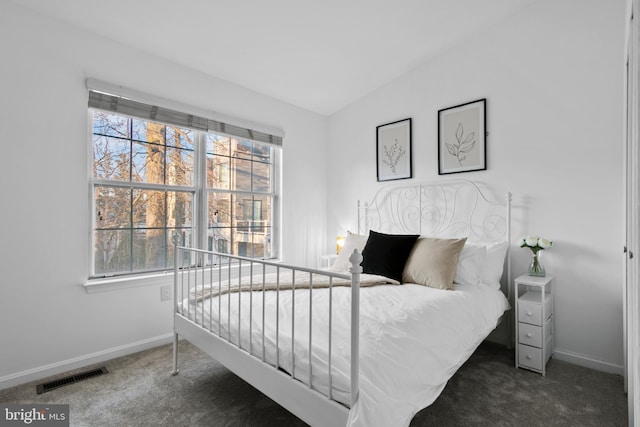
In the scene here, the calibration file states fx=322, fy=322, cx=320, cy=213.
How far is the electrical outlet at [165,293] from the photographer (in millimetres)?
2740

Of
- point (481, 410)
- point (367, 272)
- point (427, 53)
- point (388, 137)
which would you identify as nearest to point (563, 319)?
point (481, 410)

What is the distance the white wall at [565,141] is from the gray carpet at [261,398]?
472 millimetres

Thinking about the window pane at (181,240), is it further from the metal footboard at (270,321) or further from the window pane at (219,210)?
the metal footboard at (270,321)

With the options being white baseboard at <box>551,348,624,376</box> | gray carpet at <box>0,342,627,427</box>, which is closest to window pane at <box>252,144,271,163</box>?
gray carpet at <box>0,342,627,427</box>

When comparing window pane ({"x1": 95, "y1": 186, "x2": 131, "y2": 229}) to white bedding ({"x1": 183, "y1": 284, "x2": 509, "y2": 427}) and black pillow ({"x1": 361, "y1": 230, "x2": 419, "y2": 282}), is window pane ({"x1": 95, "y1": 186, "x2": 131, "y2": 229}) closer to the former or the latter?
white bedding ({"x1": 183, "y1": 284, "x2": 509, "y2": 427})

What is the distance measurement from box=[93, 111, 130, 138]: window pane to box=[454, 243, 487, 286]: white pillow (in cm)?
287

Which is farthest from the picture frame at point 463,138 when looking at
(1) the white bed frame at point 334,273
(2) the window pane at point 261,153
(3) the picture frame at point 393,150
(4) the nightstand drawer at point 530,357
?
(2) the window pane at point 261,153

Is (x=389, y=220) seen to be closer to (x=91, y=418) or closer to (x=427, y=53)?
(x=427, y=53)

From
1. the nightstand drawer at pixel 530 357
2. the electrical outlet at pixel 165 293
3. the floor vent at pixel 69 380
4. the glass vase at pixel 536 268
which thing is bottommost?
the floor vent at pixel 69 380

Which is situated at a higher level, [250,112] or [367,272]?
[250,112]

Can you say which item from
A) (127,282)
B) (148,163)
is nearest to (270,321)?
(127,282)

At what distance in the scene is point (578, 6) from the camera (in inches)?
94.6

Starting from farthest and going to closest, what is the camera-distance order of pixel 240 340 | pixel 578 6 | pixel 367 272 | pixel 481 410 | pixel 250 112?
pixel 250 112, pixel 367 272, pixel 578 6, pixel 481 410, pixel 240 340

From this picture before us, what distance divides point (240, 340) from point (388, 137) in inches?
105
